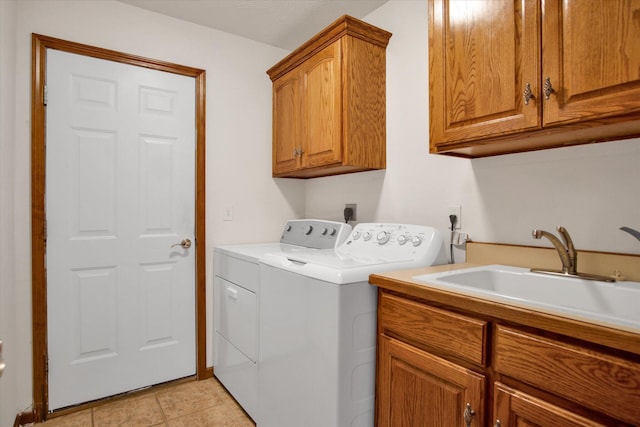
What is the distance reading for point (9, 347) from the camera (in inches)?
65.6

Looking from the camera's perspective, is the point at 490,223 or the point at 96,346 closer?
the point at 490,223

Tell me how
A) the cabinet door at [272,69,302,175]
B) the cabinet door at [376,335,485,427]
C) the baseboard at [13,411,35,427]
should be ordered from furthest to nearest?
the cabinet door at [272,69,302,175] < the baseboard at [13,411,35,427] < the cabinet door at [376,335,485,427]

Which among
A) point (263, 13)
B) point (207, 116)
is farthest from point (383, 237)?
point (263, 13)

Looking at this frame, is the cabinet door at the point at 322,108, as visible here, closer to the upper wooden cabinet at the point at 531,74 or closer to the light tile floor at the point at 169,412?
the upper wooden cabinet at the point at 531,74

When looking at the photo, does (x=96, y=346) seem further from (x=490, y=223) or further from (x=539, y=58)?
(x=539, y=58)

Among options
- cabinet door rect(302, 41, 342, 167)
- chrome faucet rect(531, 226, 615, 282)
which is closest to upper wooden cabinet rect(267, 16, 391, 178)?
cabinet door rect(302, 41, 342, 167)

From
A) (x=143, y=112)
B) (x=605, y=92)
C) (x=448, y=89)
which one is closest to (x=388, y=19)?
(x=448, y=89)

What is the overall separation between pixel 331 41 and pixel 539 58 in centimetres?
119

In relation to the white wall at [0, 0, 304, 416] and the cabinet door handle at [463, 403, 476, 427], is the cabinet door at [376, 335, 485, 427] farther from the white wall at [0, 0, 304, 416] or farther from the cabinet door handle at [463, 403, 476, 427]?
the white wall at [0, 0, 304, 416]

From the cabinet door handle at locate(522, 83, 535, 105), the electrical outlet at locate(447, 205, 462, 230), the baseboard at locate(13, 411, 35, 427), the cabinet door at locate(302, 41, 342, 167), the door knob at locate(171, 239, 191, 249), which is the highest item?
the cabinet door at locate(302, 41, 342, 167)

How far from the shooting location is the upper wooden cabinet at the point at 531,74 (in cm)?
92

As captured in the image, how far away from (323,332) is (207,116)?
1.74 metres

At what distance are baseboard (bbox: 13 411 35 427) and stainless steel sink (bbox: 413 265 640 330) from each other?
7.02 ft

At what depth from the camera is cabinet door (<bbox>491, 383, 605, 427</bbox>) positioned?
77cm
